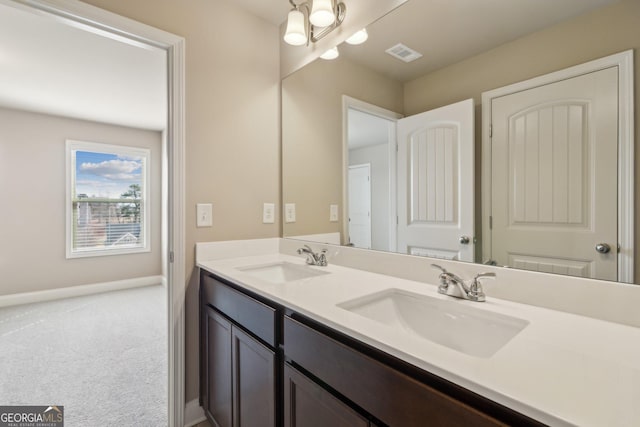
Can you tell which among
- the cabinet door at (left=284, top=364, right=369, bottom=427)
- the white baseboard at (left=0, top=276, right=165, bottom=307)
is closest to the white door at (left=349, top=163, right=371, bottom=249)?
the cabinet door at (left=284, top=364, right=369, bottom=427)

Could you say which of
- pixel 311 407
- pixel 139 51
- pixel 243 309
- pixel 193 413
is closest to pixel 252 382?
pixel 243 309

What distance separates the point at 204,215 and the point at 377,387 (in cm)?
137

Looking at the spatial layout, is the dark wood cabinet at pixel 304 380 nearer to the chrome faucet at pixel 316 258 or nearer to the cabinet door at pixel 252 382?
the cabinet door at pixel 252 382

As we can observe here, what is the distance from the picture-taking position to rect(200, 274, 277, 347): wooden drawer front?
1057 millimetres

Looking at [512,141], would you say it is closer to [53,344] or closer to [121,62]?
[121,62]

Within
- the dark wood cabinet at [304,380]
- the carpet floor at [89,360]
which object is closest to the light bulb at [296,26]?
the dark wood cabinet at [304,380]

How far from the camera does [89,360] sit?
2.34 meters

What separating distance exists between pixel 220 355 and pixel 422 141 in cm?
137

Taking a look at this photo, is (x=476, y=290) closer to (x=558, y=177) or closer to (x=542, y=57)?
(x=558, y=177)

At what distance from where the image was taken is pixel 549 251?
94cm

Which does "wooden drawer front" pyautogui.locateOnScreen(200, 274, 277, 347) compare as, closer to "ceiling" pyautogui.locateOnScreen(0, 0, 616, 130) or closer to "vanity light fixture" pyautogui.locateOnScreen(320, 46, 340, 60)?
"ceiling" pyautogui.locateOnScreen(0, 0, 616, 130)

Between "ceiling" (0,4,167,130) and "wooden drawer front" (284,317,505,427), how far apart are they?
172 centimetres

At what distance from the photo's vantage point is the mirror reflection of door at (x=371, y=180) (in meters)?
1.42

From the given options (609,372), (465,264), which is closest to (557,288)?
(465,264)
